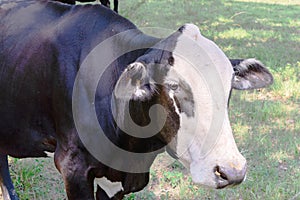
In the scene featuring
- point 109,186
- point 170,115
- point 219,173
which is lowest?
point 109,186

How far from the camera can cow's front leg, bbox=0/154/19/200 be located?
3545 mm

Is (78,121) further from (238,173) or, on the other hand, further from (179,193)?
(179,193)

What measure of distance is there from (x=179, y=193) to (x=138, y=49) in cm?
163

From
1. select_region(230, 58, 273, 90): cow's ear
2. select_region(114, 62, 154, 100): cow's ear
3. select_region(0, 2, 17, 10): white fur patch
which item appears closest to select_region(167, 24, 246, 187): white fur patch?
select_region(114, 62, 154, 100): cow's ear

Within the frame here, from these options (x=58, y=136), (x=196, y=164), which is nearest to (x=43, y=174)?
(x=58, y=136)

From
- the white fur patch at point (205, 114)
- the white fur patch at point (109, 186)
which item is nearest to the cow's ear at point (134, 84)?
the white fur patch at point (205, 114)

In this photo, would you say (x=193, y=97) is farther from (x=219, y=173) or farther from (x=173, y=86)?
(x=219, y=173)

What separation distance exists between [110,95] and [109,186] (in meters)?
0.60

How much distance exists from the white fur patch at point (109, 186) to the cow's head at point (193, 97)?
57cm

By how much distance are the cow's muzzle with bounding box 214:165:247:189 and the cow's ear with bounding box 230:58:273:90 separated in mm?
534

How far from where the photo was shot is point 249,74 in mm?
2492

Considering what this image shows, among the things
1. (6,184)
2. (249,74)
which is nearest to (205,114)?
(249,74)

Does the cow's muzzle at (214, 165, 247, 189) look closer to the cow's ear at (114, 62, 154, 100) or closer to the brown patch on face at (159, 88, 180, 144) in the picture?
the brown patch on face at (159, 88, 180, 144)

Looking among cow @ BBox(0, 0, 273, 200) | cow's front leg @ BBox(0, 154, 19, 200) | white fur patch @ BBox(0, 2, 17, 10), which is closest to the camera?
cow @ BBox(0, 0, 273, 200)
